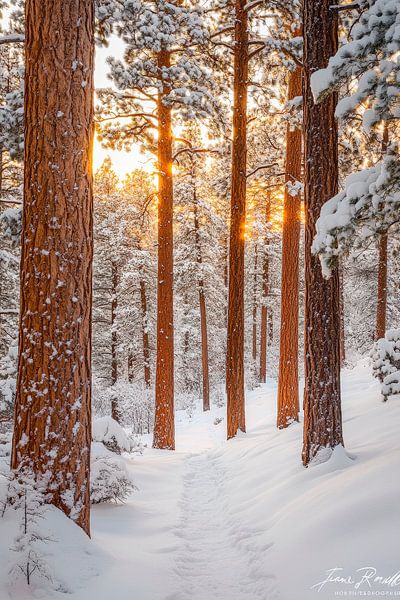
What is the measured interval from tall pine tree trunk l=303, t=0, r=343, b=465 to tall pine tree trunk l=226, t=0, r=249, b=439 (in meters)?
4.71

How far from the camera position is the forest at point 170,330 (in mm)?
3473

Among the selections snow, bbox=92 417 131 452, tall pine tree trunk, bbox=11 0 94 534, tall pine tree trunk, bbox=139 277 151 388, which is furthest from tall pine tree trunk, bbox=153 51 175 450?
tall pine tree trunk, bbox=139 277 151 388

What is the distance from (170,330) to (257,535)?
21.7 feet

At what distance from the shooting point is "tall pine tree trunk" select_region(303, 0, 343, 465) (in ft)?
17.6

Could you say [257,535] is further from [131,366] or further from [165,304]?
[131,366]

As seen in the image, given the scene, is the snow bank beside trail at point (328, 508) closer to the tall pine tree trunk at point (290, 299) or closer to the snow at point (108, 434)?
the snow at point (108, 434)

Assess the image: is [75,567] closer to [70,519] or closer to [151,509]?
[70,519]

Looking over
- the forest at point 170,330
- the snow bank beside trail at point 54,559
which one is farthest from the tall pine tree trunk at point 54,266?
the snow bank beside trail at point 54,559

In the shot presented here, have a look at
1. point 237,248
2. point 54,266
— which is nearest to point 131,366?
point 237,248

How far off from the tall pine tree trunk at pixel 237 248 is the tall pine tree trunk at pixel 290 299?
103 cm

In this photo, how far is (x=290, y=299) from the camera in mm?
10297

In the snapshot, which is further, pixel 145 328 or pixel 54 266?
pixel 145 328

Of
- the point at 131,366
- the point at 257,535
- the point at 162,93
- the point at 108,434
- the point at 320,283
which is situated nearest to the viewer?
the point at 257,535

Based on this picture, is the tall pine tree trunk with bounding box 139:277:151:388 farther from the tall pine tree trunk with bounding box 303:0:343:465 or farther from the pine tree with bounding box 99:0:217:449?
the tall pine tree trunk with bounding box 303:0:343:465
